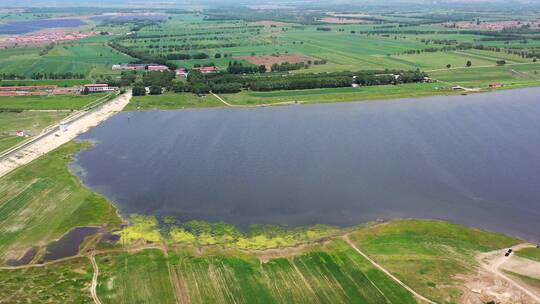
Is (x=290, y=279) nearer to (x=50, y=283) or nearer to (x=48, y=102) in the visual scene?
(x=50, y=283)

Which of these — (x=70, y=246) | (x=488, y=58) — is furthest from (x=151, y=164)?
(x=488, y=58)

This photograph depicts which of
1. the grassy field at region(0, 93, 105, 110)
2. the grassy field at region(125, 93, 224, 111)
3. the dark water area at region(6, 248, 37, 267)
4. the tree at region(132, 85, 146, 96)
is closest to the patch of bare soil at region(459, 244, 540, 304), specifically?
the dark water area at region(6, 248, 37, 267)

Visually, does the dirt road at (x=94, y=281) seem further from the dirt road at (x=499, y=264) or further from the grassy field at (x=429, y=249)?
the dirt road at (x=499, y=264)

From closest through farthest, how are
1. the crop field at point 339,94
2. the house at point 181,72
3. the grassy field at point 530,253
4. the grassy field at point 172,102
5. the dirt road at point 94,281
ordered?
the dirt road at point 94,281
the grassy field at point 530,253
the grassy field at point 172,102
the crop field at point 339,94
the house at point 181,72

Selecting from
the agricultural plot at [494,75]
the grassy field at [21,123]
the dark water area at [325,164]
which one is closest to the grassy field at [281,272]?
the dark water area at [325,164]

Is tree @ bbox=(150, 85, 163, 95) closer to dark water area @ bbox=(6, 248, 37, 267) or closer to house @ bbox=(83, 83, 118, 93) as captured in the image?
house @ bbox=(83, 83, 118, 93)

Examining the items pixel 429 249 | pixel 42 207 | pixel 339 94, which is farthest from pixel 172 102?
pixel 429 249
